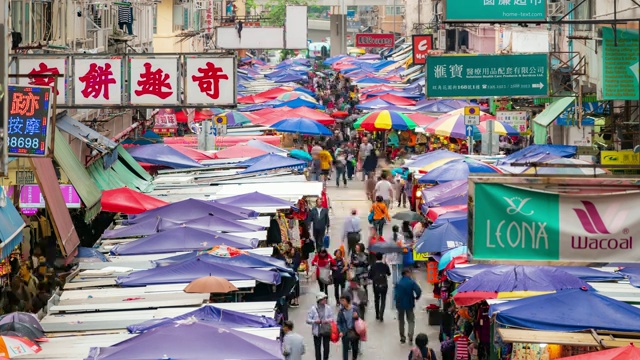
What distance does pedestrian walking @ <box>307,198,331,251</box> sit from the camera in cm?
2478

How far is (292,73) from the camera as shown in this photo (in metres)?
66.7

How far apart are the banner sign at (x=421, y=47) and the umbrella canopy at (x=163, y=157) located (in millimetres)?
18198

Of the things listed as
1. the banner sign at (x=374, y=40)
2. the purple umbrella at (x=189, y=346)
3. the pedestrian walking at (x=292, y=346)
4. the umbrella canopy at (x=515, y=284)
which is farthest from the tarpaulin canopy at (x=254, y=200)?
the banner sign at (x=374, y=40)

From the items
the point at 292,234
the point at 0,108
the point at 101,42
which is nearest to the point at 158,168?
the point at 101,42

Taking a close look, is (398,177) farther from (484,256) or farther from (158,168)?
(484,256)

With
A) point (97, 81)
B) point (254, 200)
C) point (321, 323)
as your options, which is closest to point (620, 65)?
point (321, 323)

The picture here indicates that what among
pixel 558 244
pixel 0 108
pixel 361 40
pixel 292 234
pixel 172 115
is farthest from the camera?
pixel 361 40

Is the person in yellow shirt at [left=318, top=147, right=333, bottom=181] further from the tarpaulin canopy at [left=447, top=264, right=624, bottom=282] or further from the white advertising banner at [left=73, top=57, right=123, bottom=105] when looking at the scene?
the tarpaulin canopy at [left=447, top=264, right=624, bottom=282]

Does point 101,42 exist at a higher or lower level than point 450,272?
higher

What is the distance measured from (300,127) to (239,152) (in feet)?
19.6

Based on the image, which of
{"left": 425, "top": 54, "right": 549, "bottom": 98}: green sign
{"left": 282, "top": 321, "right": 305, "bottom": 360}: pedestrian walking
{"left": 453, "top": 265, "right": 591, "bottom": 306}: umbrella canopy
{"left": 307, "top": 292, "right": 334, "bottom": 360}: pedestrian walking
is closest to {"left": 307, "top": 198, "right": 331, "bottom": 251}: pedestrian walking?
{"left": 425, "top": 54, "right": 549, "bottom": 98}: green sign

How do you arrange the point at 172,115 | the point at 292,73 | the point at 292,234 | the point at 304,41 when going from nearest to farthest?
the point at 292,234 < the point at 172,115 < the point at 304,41 < the point at 292,73

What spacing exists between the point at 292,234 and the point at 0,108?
1148cm

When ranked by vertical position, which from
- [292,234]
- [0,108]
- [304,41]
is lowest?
[292,234]
